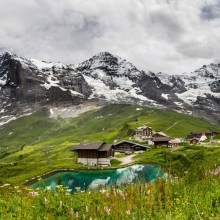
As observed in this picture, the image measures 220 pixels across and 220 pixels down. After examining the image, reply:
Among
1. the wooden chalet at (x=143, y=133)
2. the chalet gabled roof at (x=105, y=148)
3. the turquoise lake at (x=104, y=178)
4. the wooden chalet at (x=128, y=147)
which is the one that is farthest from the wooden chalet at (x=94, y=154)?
the wooden chalet at (x=143, y=133)

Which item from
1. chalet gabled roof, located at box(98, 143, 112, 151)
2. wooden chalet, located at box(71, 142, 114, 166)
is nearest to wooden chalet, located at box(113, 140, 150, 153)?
chalet gabled roof, located at box(98, 143, 112, 151)

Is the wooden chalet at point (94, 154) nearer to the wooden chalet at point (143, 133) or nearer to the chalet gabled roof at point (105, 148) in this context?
the chalet gabled roof at point (105, 148)

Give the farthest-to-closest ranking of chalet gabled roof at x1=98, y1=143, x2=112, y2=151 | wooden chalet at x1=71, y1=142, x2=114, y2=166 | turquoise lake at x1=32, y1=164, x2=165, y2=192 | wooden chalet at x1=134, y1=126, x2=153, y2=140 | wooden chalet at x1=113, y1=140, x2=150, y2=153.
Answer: wooden chalet at x1=134, y1=126, x2=153, y2=140, wooden chalet at x1=113, y1=140, x2=150, y2=153, chalet gabled roof at x1=98, y1=143, x2=112, y2=151, wooden chalet at x1=71, y1=142, x2=114, y2=166, turquoise lake at x1=32, y1=164, x2=165, y2=192

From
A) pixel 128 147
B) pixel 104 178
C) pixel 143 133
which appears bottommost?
pixel 104 178

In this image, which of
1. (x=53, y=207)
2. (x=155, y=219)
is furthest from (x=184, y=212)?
(x=53, y=207)

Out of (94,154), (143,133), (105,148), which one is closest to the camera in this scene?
(94,154)

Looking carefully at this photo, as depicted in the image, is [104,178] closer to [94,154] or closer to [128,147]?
[94,154]

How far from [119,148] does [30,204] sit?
123993mm

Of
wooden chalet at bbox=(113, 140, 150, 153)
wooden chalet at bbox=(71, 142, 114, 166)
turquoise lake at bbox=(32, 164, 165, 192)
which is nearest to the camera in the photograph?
turquoise lake at bbox=(32, 164, 165, 192)

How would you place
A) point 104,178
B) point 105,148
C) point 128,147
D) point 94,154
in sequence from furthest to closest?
point 128,147 → point 105,148 → point 94,154 → point 104,178

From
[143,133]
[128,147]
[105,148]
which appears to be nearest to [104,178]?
[105,148]

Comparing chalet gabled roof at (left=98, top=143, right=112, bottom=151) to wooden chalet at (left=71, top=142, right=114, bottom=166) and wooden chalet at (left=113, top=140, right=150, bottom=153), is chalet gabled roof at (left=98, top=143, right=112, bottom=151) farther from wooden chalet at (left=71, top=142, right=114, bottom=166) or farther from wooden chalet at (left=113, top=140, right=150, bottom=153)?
wooden chalet at (left=113, top=140, right=150, bottom=153)

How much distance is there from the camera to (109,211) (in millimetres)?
7996

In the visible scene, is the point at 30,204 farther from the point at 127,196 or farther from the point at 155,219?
the point at 155,219
